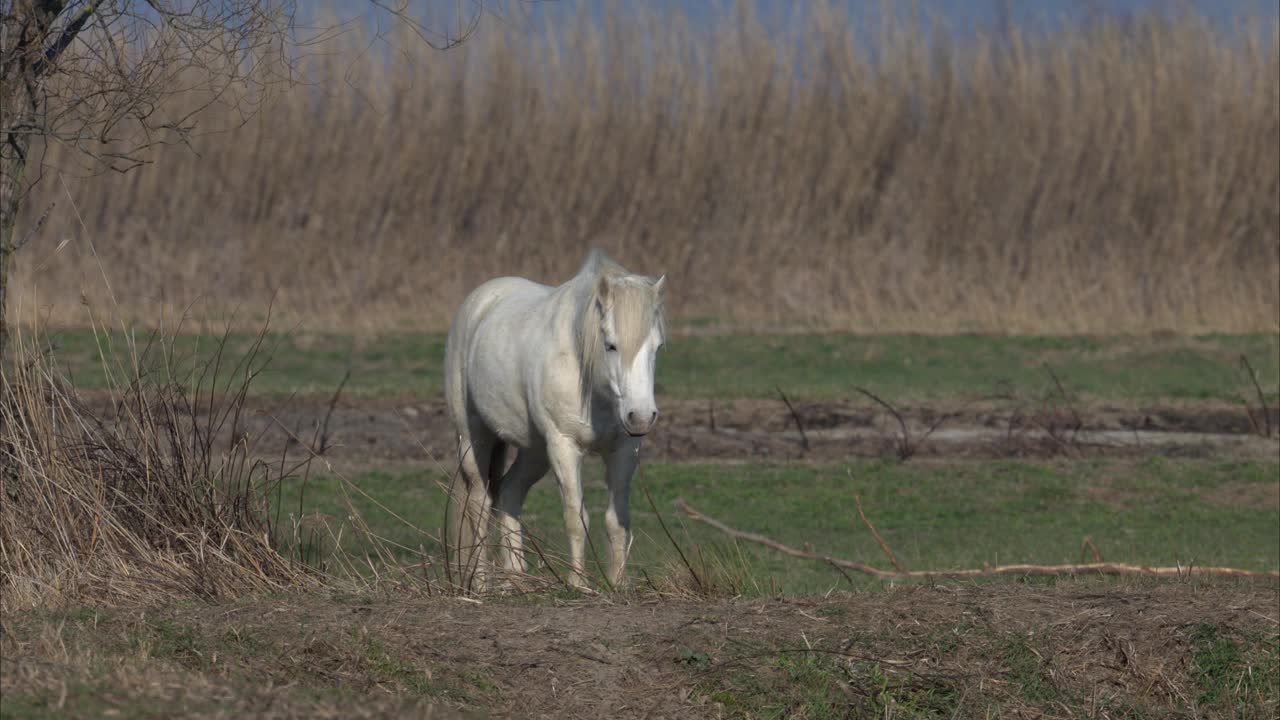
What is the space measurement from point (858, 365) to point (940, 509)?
22.1ft


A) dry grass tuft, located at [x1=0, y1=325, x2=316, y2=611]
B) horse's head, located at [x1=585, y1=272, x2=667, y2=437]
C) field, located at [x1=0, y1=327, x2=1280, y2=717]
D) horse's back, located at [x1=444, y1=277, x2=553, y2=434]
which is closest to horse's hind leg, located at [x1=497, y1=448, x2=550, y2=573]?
horse's back, located at [x1=444, y1=277, x2=553, y2=434]

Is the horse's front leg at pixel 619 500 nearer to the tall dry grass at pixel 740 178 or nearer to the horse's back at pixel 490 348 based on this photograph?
the horse's back at pixel 490 348

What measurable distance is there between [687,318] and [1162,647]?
14.8 metres

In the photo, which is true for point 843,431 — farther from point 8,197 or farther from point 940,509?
point 8,197

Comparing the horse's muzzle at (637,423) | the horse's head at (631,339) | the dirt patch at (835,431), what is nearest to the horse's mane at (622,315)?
the horse's head at (631,339)

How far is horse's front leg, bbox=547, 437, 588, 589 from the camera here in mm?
8016

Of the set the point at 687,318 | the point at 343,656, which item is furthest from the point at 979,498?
the point at 687,318

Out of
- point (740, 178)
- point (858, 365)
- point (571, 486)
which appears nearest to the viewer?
point (571, 486)

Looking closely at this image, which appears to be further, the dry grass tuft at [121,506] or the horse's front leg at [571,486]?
the horse's front leg at [571,486]

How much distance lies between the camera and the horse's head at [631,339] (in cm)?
736

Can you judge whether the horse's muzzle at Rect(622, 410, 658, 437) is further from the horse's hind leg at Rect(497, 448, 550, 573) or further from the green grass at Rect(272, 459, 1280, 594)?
the green grass at Rect(272, 459, 1280, 594)

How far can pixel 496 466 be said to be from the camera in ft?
31.4

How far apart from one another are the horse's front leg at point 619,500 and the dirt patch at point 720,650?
3.11 feet

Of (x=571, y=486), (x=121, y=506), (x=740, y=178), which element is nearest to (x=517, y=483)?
(x=571, y=486)
